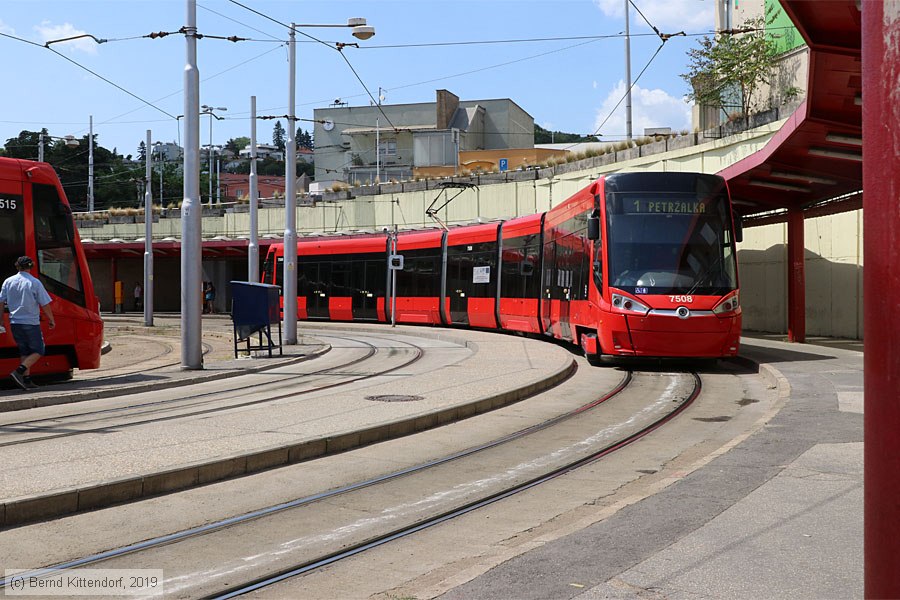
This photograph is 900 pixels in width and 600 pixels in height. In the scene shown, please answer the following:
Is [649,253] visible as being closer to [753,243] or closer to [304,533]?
[304,533]

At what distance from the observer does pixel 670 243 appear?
16.7 m

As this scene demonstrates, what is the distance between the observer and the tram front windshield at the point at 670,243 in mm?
16359

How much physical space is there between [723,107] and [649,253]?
22.0 m

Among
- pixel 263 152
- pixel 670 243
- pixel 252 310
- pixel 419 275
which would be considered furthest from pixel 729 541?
pixel 263 152

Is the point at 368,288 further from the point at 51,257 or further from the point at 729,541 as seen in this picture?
the point at 729,541

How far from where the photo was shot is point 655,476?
7.98 m

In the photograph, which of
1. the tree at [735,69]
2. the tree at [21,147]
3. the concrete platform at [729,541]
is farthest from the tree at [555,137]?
the concrete platform at [729,541]

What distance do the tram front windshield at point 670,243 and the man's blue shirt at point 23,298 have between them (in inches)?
362

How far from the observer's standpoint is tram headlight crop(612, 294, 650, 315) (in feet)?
53.0

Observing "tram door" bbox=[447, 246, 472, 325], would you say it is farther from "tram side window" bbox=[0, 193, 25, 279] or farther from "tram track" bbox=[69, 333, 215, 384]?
"tram side window" bbox=[0, 193, 25, 279]

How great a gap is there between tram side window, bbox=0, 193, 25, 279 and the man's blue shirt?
3.83ft

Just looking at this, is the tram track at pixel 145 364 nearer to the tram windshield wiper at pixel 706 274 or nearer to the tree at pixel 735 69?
the tram windshield wiper at pixel 706 274

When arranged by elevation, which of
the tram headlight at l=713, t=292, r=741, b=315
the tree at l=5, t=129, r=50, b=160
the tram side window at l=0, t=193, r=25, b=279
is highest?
the tree at l=5, t=129, r=50, b=160

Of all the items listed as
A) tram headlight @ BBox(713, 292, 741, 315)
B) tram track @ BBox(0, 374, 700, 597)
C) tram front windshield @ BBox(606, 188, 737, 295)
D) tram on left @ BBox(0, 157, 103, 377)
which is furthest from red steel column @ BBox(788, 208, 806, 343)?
tram on left @ BBox(0, 157, 103, 377)
